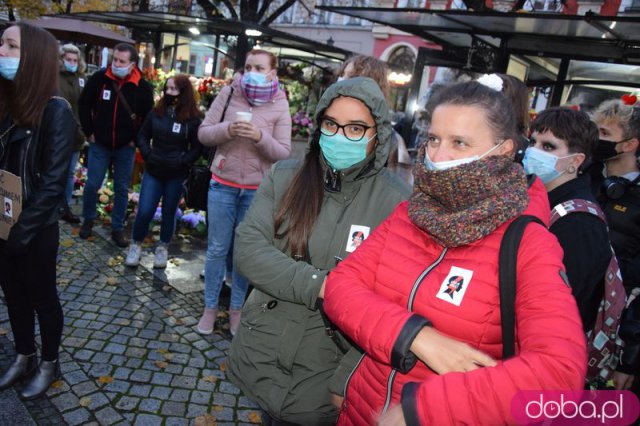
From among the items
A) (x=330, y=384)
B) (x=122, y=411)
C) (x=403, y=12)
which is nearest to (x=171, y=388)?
(x=122, y=411)

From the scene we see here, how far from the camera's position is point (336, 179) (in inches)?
83.0

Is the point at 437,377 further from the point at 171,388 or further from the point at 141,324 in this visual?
the point at 141,324

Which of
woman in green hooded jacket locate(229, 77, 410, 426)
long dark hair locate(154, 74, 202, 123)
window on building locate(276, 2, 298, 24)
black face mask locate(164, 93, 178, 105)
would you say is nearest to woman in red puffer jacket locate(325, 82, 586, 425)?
woman in green hooded jacket locate(229, 77, 410, 426)

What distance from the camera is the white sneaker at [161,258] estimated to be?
202 inches

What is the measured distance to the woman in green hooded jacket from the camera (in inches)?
74.6

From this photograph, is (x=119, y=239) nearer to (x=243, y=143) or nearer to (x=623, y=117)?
(x=243, y=143)

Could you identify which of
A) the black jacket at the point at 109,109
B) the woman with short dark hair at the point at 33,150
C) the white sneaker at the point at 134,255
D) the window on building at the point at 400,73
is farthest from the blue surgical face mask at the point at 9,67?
the window on building at the point at 400,73

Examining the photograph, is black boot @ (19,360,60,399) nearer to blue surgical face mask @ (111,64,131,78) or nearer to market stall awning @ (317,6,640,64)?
blue surgical face mask @ (111,64,131,78)

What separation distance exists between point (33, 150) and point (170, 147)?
2254 millimetres

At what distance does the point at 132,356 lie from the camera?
350 centimetres

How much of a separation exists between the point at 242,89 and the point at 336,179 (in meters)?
2.02

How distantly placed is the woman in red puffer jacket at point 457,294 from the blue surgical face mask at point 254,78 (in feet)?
7.78

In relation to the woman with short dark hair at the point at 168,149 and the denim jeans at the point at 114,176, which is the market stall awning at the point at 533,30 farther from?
the denim jeans at the point at 114,176

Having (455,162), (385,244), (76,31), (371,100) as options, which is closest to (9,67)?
(371,100)
